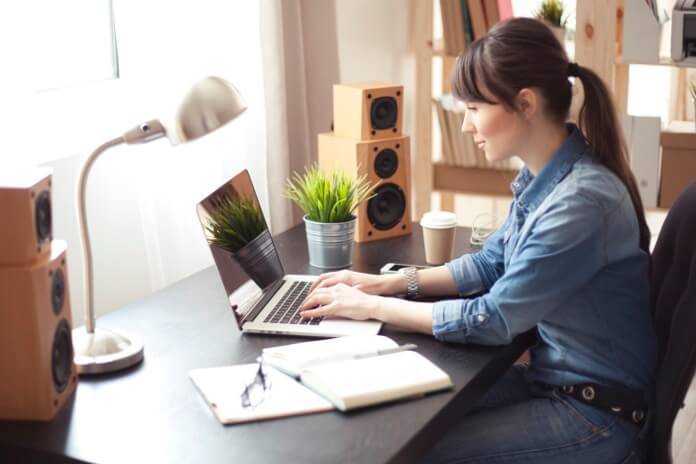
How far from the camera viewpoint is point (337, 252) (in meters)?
2.08

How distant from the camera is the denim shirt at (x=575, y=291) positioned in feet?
5.30

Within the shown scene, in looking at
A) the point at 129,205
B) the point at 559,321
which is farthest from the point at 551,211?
the point at 129,205

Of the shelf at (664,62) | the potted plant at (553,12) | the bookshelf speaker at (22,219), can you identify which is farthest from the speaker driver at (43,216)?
the potted plant at (553,12)

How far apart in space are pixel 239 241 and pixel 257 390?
44 centimetres

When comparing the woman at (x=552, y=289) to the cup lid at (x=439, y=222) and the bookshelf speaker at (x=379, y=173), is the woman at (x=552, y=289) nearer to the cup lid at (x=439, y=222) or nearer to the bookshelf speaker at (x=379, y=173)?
the cup lid at (x=439, y=222)

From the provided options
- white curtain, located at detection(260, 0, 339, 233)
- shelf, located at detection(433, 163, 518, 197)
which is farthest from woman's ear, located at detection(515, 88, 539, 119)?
shelf, located at detection(433, 163, 518, 197)

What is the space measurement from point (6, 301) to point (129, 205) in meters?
1.13

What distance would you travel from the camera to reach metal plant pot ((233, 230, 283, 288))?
182 cm

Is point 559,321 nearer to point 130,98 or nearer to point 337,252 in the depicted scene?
point 337,252

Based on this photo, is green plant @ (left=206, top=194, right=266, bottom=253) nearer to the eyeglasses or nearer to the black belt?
the eyeglasses

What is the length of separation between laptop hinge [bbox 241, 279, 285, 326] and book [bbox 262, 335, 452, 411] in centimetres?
16

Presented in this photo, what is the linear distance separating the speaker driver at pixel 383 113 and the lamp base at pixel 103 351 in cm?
97

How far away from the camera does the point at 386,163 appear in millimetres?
2365

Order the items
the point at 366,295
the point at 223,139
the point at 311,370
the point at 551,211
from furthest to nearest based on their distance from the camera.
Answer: the point at 223,139, the point at 366,295, the point at 551,211, the point at 311,370
